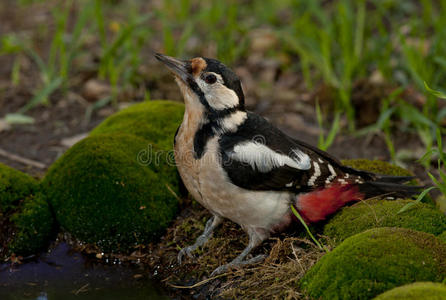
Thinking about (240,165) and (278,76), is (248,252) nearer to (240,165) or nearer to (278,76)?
(240,165)

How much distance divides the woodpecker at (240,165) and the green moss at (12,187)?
122cm

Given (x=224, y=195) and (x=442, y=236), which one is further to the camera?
(x=224, y=195)

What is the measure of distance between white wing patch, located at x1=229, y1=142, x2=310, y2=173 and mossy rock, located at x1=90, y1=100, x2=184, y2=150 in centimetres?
116

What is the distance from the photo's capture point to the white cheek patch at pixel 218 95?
367 cm

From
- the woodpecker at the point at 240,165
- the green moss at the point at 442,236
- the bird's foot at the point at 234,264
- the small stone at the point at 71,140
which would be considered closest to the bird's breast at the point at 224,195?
the woodpecker at the point at 240,165

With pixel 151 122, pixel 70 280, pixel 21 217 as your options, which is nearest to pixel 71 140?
pixel 151 122

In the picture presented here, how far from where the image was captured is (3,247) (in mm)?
3967

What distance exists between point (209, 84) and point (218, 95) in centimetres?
9

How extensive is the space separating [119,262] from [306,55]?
11.6ft

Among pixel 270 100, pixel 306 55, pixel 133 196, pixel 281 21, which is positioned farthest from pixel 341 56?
pixel 133 196

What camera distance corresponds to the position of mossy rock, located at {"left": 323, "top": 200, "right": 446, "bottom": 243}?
3.45 metres

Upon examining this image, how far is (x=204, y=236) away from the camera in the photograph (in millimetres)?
3957

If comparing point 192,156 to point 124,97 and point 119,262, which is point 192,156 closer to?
point 119,262

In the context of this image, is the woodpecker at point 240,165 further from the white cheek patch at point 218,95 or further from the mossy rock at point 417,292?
the mossy rock at point 417,292
